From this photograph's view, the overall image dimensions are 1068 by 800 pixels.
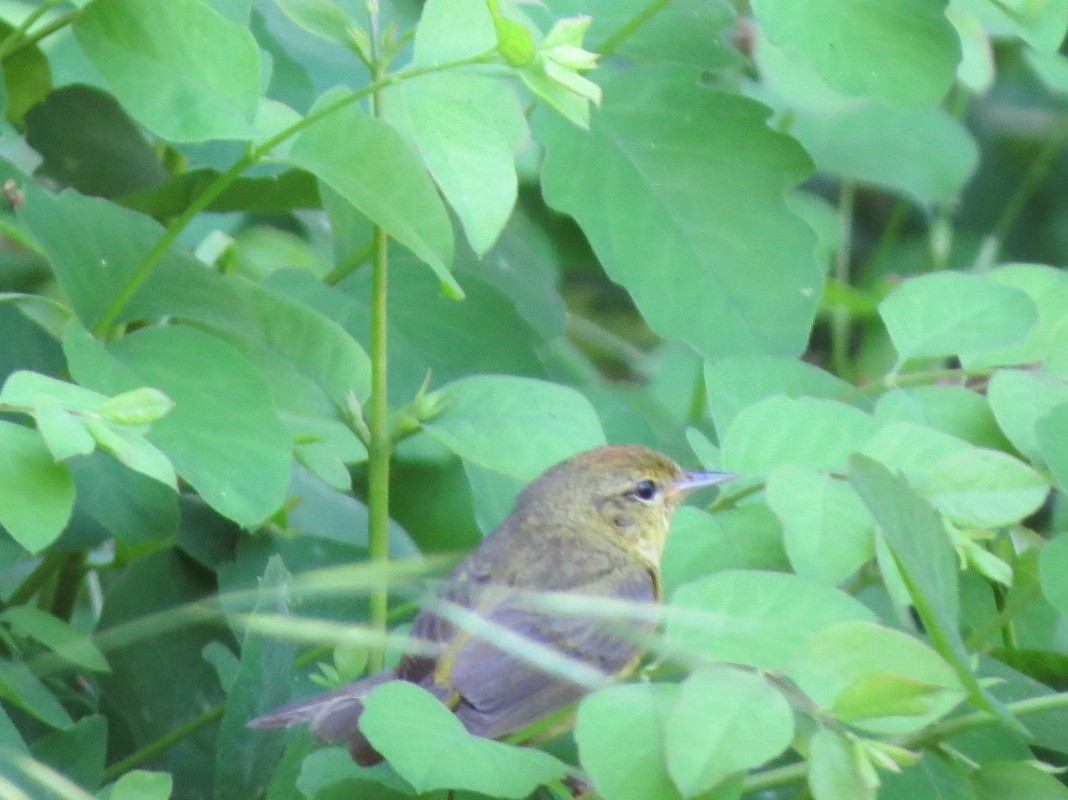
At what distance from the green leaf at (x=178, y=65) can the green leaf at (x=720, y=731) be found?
0.80 metres

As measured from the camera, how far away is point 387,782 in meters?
1.64

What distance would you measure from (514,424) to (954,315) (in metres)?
0.62

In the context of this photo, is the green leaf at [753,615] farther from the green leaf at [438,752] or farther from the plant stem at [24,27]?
the plant stem at [24,27]

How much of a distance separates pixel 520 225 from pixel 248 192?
1523mm

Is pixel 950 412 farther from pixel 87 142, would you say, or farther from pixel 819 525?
pixel 87 142

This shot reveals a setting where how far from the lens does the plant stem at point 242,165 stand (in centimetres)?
165

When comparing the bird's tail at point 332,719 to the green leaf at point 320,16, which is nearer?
the bird's tail at point 332,719

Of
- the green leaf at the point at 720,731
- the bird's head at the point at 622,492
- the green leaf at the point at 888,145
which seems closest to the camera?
the green leaf at the point at 720,731

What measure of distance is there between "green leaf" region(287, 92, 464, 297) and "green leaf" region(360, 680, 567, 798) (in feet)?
1.56

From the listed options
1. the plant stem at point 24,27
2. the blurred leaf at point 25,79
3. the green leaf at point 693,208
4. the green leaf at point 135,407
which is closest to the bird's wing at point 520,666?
the green leaf at point 693,208

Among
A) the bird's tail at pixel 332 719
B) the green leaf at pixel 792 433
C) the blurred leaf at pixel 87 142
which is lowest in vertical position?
the green leaf at pixel 792 433

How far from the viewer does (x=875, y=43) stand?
1.98 meters

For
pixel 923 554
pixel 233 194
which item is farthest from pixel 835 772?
pixel 233 194

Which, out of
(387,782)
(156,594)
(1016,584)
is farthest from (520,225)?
(387,782)
